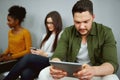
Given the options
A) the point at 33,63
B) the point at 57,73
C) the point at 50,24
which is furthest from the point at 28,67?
the point at 57,73

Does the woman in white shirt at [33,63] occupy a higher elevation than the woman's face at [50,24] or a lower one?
lower

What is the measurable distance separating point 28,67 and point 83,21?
68 cm

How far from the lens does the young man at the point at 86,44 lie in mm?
1298

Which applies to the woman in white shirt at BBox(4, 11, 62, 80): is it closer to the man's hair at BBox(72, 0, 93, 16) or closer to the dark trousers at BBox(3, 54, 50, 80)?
the dark trousers at BBox(3, 54, 50, 80)

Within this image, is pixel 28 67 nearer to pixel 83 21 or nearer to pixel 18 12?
pixel 83 21

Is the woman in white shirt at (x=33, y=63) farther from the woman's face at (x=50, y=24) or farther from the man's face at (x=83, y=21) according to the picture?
the man's face at (x=83, y=21)

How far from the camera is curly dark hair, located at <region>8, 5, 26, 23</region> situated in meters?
2.36

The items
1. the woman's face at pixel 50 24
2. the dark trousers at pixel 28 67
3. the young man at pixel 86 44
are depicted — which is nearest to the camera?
the young man at pixel 86 44

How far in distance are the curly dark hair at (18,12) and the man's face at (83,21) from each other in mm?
1140

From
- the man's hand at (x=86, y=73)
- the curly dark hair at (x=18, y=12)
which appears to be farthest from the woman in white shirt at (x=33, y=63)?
the man's hand at (x=86, y=73)

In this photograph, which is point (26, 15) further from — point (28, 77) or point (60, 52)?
point (60, 52)

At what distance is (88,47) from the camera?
1.42m

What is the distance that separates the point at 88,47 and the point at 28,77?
62cm

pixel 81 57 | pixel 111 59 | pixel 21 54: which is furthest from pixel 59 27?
pixel 111 59
